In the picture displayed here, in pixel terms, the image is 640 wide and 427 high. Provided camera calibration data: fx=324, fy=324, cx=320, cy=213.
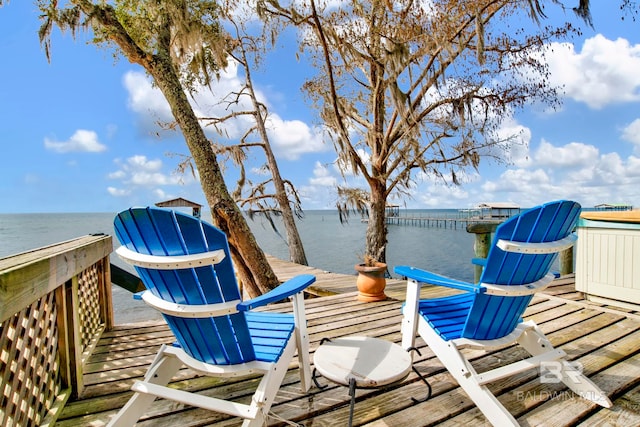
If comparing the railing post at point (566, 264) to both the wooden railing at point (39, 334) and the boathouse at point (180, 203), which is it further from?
the boathouse at point (180, 203)

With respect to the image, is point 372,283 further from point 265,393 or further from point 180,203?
point 180,203

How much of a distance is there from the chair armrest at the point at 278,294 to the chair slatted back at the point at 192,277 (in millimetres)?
62

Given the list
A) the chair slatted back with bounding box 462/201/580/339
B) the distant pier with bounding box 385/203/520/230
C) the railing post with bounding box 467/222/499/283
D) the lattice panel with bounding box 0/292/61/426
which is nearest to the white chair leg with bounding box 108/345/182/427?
the lattice panel with bounding box 0/292/61/426

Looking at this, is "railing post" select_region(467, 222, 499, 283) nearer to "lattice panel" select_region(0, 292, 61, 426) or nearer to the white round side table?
the white round side table

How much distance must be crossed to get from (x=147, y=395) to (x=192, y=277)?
60cm

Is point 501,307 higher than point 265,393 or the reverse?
higher

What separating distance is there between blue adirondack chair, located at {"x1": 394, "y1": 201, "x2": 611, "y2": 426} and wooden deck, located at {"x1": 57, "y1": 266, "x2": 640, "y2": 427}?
17cm

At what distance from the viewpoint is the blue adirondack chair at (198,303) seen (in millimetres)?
1139

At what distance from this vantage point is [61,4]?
4.56 metres

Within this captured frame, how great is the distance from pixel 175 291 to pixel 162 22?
479 cm

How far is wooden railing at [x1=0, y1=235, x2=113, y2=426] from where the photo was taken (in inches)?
43.8

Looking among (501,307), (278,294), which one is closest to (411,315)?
(501,307)

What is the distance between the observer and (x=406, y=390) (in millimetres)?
1663

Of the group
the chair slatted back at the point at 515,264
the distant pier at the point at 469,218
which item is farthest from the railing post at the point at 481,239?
the distant pier at the point at 469,218
